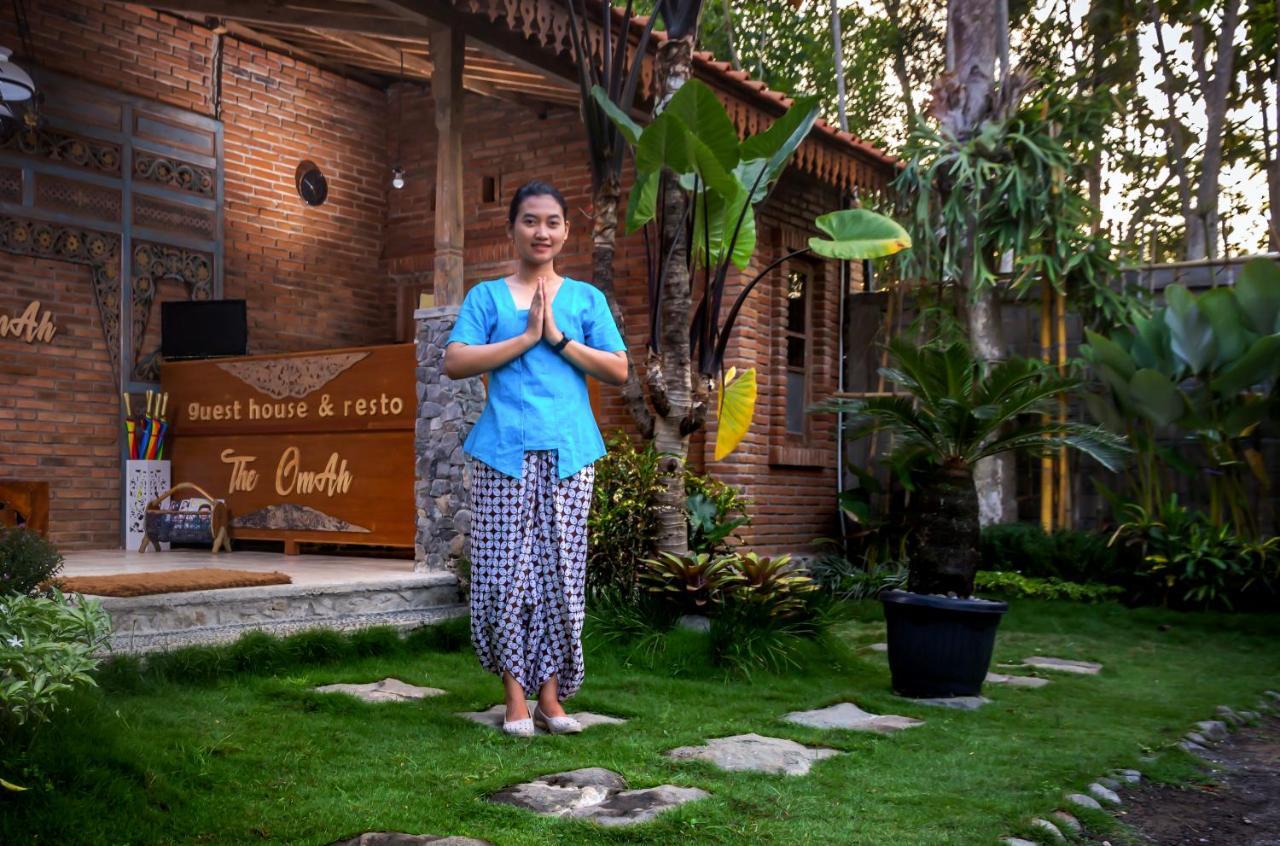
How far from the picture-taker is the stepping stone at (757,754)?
3.64 metres

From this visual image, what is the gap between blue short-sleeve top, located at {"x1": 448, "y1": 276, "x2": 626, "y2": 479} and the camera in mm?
3828

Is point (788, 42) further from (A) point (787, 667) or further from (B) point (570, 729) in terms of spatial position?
(B) point (570, 729)

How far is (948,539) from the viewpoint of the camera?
5.18 meters

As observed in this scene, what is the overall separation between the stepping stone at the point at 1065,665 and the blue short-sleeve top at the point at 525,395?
3481 mm

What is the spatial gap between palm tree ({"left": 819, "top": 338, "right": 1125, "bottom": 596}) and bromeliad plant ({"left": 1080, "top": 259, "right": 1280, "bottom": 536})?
9.73 ft

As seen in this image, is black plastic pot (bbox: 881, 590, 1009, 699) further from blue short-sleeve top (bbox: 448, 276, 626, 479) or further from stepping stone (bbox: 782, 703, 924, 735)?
blue short-sleeve top (bbox: 448, 276, 626, 479)

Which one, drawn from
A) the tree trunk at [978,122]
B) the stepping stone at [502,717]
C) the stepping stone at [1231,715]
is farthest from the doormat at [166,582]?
the tree trunk at [978,122]

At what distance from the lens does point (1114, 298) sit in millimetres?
9055

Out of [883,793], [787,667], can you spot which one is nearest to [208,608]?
[787,667]

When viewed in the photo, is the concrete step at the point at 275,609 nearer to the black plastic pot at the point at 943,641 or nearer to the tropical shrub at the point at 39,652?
the tropical shrub at the point at 39,652

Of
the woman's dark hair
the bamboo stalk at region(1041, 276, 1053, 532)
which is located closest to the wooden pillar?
the woman's dark hair

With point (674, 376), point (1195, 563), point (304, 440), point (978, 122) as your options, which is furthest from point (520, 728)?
point (978, 122)

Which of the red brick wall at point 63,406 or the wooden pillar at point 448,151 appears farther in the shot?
the red brick wall at point 63,406

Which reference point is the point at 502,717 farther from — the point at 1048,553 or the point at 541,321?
the point at 1048,553
